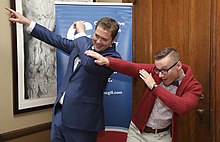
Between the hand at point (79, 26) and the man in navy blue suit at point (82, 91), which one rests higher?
the hand at point (79, 26)

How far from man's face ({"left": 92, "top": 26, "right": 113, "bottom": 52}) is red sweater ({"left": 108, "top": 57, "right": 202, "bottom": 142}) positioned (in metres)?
0.12

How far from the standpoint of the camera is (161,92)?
1.66 meters

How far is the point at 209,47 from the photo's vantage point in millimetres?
2082

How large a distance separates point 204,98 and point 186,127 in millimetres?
310

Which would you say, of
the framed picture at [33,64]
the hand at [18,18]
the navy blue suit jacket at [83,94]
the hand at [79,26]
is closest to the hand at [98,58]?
the navy blue suit jacket at [83,94]

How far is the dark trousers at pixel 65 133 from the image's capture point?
→ 6.27ft

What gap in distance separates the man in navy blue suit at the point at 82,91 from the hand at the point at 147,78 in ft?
0.70

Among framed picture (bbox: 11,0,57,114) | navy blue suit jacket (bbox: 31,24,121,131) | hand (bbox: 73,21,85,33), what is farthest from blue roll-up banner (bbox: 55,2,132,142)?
navy blue suit jacket (bbox: 31,24,121,131)

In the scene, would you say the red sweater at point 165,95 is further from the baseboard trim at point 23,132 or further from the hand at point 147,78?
the baseboard trim at point 23,132

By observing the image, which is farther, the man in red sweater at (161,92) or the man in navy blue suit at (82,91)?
the man in navy blue suit at (82,91)

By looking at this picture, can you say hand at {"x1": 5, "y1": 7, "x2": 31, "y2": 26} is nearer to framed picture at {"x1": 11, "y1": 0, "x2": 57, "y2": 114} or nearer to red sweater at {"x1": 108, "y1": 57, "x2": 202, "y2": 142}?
framed picture at {"x1": 11, "y1": 0, "x2": 57, "y2": 114}

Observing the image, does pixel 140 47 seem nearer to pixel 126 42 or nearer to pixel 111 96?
pixel 126 42

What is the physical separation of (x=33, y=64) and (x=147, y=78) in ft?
3.42

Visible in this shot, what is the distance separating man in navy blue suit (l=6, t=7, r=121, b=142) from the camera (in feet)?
5.97
